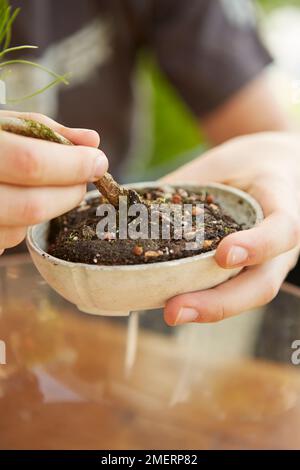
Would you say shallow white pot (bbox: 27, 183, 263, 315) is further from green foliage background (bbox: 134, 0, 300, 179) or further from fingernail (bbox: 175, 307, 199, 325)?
green foliage background (bbox: 134, 0, 300, 179)

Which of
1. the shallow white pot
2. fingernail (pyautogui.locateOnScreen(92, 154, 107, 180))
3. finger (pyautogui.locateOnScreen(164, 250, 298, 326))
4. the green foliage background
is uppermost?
fingernail (pyautogui.locateOnScreen(92, 154, 107, 180))

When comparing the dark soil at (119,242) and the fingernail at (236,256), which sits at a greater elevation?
the fingernail at (236,256)

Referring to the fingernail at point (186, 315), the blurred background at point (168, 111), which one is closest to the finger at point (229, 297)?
the fingernail at point (186, 315)

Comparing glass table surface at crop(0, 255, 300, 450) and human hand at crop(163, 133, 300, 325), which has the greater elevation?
human hand at crop(163, 133, 300, 325)

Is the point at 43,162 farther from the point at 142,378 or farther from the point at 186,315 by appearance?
the point at 142,378

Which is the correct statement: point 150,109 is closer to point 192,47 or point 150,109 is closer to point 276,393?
point 192,47

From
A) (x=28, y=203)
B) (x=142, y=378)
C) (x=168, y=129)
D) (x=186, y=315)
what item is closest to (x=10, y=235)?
(x=28, y=203)

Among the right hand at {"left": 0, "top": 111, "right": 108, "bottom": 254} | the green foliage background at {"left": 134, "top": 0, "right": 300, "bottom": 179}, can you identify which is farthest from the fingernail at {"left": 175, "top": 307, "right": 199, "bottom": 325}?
the green foliage background at {"left": 134, "top": 0, "right": 300, "bottom": 179}

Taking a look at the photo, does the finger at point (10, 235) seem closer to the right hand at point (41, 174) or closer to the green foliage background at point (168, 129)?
the right hand at point (41, 174)
